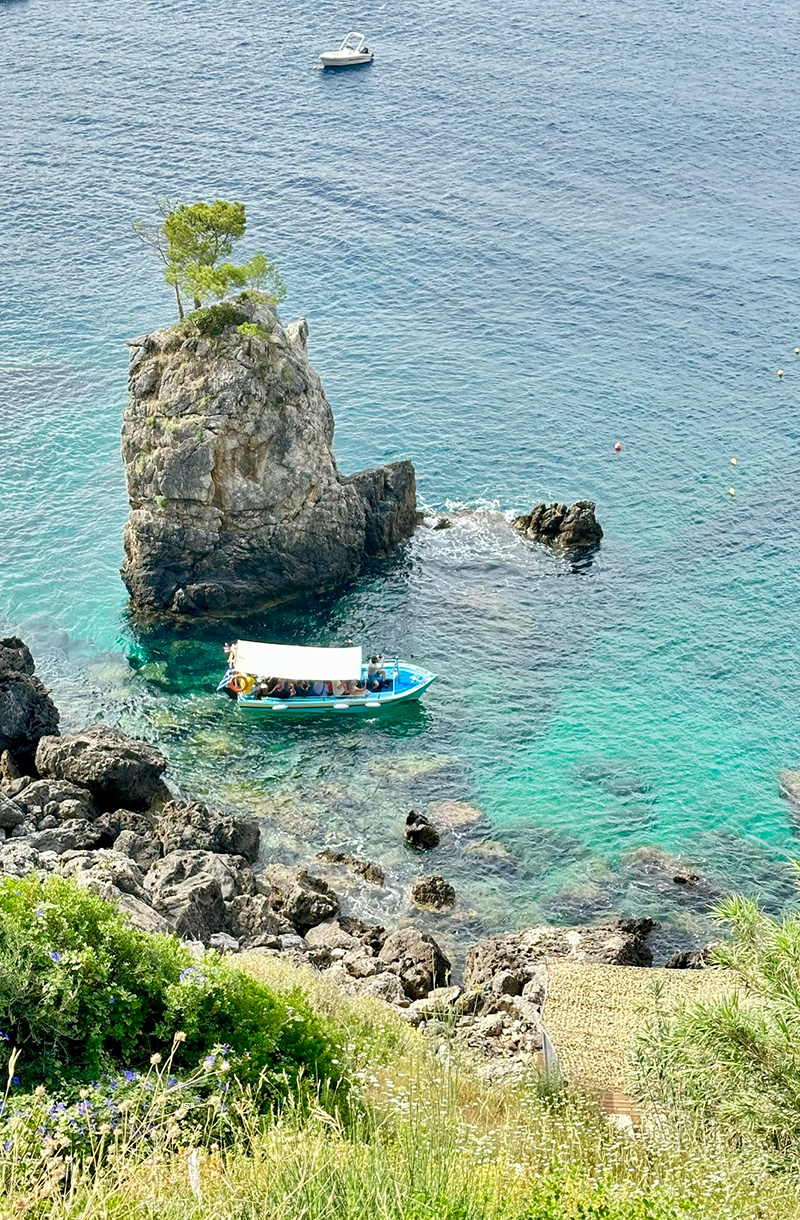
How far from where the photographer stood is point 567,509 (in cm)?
6675

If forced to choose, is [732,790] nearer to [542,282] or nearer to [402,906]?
[402,906]

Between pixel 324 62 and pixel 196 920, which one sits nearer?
pixel 196 920

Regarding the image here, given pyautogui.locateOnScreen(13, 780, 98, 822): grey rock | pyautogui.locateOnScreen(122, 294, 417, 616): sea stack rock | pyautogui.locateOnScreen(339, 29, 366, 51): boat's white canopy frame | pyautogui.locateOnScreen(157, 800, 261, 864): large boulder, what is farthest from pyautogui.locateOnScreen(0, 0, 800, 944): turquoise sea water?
pyautogui.locateOnScreen(13, 780, 98, 822): grey rock

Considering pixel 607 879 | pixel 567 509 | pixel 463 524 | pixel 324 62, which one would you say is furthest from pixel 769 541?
pixel 324 62

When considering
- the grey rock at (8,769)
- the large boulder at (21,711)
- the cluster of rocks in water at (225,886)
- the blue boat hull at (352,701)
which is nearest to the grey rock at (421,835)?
the cluster of rocks in water at (225,886)

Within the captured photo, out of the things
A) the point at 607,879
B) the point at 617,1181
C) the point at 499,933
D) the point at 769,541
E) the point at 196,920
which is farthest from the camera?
the point at 769,541

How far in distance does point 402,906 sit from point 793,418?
1716 inches

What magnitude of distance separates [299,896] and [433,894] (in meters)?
4.87

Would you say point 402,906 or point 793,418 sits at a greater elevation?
point 793,418

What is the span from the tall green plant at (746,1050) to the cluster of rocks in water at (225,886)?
1134 cm

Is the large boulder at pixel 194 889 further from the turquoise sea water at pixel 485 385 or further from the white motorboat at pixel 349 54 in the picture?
the white motorboat at pixel 349 54

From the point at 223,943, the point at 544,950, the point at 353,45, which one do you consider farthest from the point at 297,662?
the point at 353,45

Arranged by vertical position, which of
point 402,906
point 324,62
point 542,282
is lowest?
point 402,906

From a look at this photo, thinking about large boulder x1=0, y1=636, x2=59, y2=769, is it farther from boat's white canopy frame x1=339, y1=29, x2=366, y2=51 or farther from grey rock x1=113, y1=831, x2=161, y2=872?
boat's white canopy frame x1=339, y1=29, x2=366, y2=51
